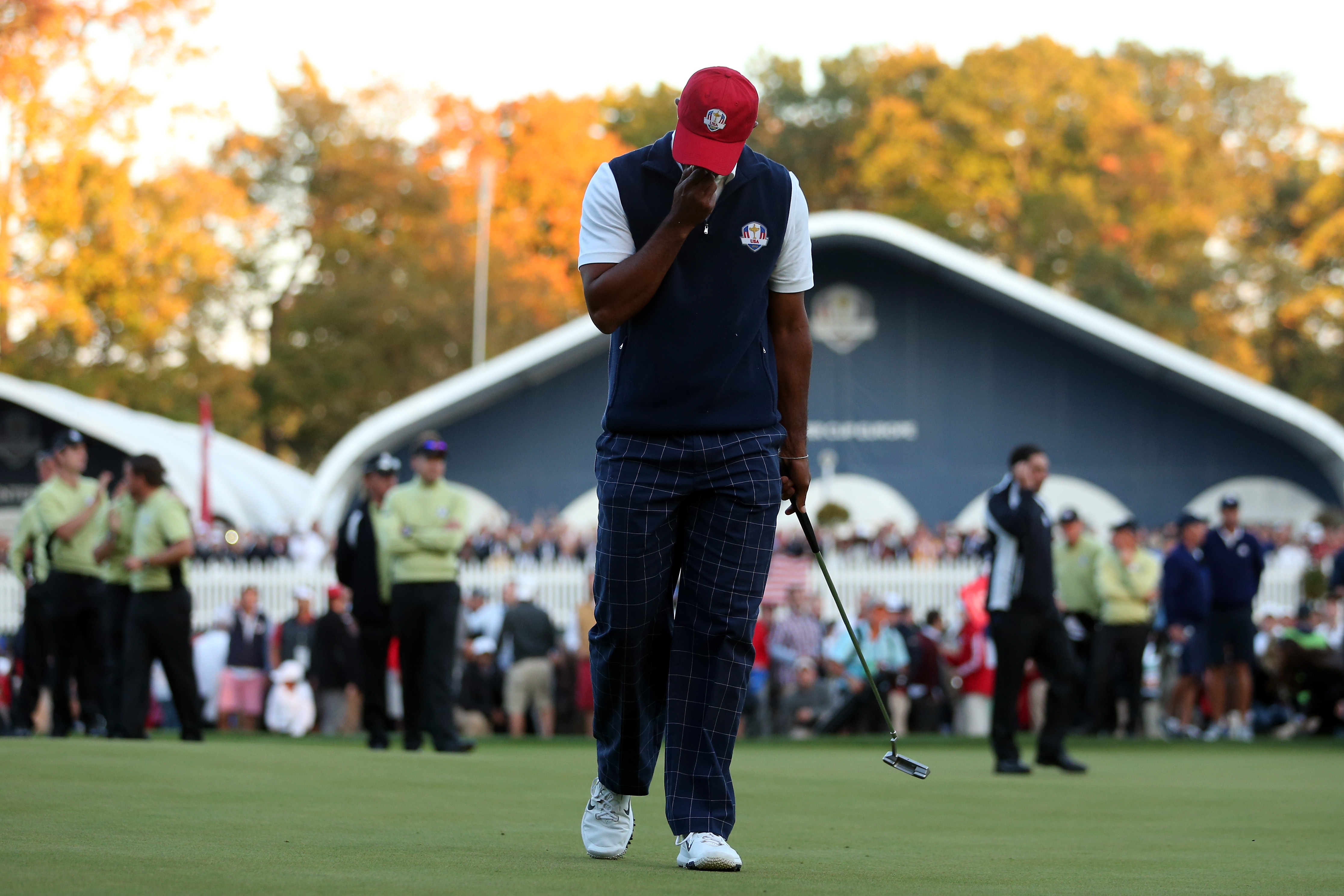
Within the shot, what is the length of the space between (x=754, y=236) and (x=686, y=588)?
1023mm

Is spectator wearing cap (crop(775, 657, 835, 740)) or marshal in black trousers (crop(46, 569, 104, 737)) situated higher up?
marshal in black trousers (crop(46, 569, 104, 737))

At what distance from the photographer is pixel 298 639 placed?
1908cm

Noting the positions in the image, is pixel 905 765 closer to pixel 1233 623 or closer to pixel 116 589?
pixel 116 589

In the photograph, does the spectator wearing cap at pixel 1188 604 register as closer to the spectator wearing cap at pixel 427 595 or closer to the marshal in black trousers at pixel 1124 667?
the marshal in black trousers at pixel 1124 667

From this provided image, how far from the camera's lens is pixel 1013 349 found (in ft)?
108

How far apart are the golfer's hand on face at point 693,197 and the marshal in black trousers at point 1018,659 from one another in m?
6.71

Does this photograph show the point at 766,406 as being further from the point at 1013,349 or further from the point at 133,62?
the point at 133,62

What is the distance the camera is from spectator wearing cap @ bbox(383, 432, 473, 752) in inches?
452

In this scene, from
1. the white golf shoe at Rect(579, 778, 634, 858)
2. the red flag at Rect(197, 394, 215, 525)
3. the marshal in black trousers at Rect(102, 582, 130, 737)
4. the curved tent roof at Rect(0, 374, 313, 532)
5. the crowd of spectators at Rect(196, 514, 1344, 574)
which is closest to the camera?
the white golf shoe at Rect(579, 778, 634, 858)

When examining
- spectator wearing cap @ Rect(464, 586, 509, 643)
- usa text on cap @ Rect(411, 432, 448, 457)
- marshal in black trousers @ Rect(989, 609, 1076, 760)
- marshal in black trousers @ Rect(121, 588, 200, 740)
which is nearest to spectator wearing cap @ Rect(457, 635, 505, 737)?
spectator wearing cap @ Rect(464, 586, 509, 643)

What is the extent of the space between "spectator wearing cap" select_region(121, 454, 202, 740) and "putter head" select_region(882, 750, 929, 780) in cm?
688

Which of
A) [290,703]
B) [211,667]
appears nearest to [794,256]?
[290,703]

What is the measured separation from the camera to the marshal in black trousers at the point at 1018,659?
1080 centimetres

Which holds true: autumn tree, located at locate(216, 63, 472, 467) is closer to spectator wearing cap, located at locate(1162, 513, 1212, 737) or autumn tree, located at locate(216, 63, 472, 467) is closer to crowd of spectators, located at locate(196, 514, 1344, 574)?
crowd of spectators, located at locate(196, 514, 1344, 574)
